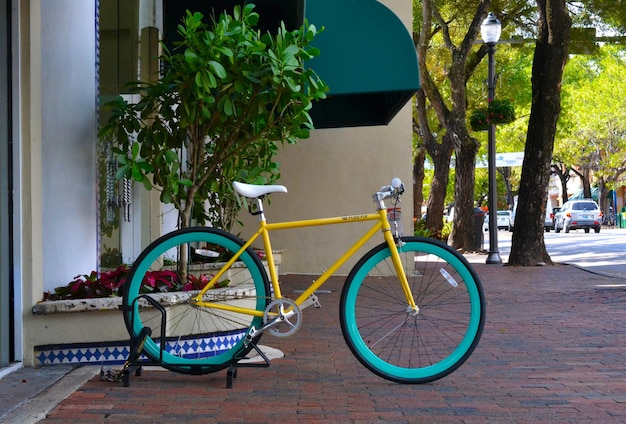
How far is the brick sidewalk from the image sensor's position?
14.4 ft

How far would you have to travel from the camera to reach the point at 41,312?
5477mm

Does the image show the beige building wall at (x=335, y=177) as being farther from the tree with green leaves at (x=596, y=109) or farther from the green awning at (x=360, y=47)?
the tree with green leaves at (x=596, y=109)

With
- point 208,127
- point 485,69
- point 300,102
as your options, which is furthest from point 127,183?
point 485,69

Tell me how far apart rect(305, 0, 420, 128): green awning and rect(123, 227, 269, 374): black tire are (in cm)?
394

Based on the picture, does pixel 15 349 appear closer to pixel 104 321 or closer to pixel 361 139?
pixel 104 321

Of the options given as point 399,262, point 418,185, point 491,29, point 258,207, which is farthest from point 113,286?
point 418,185

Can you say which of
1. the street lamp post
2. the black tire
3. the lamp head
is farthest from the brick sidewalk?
the lamp head

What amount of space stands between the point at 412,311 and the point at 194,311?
1330mm

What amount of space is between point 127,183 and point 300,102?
2.31 meters

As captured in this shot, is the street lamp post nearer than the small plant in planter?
No

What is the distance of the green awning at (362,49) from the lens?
9.20 m

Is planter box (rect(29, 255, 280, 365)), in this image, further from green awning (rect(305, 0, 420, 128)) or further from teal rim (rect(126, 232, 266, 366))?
green awning (rect(305, 0, 420, 128))

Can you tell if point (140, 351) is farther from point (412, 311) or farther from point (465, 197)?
point (465, 197)

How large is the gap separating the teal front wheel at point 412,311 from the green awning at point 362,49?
166 inches
